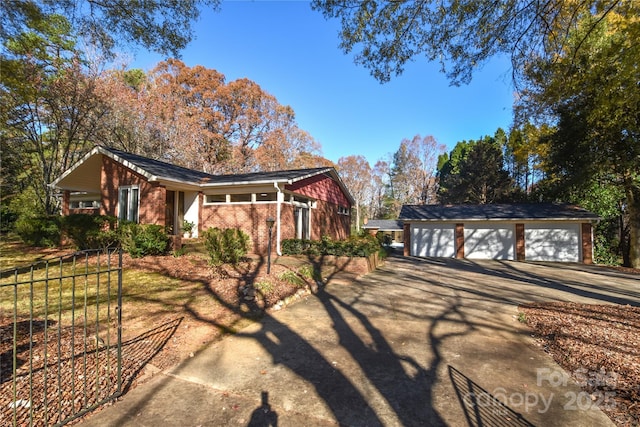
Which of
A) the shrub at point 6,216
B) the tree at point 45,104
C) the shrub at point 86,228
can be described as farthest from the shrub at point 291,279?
the shrub at point 6,216

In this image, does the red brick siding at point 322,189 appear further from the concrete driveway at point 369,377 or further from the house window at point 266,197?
the concrete driveway at point 369,377

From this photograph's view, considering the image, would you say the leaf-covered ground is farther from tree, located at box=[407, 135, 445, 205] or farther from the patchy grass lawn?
tree, located at box=[407, 135, 445, 205]

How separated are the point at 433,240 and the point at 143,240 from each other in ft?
51.5

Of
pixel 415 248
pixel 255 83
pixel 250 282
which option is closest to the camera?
pixel 250 282

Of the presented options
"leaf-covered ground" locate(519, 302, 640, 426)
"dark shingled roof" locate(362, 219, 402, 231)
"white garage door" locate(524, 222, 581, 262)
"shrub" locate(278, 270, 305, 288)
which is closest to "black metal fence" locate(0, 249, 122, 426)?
"shrub" locate(278, 270, 305, 288)

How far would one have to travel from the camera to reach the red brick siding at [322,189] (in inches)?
550

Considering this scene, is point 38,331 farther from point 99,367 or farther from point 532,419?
point 532,419

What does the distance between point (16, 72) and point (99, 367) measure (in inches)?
459

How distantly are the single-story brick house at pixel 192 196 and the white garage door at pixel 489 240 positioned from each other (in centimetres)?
988

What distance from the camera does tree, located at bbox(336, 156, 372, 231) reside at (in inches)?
1505

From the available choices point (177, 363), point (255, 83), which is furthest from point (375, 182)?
point (177, 363)

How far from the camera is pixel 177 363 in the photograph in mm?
3789

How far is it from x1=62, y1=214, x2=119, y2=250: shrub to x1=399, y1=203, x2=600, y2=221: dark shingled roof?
15517mm

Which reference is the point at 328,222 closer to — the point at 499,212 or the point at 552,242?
the point at 499,212
